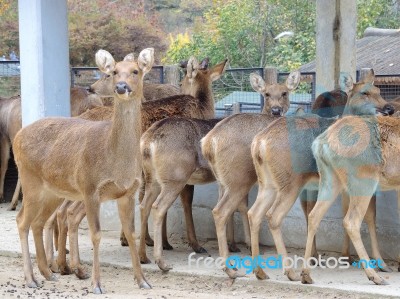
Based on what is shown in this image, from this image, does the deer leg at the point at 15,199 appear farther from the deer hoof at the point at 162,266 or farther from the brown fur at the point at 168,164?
the deer hoof at the point at 162,266

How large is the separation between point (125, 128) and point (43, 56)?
3142 mm

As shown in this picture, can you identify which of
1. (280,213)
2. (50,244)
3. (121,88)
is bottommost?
(50,244)

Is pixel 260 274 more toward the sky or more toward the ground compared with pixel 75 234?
more toward the ground

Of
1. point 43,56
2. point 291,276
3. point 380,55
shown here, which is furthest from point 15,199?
point 380,55

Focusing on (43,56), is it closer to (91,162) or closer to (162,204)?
(162,204)

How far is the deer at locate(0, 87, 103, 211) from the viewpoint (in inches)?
603

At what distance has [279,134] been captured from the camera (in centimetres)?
1003

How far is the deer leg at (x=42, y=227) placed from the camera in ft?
33.6

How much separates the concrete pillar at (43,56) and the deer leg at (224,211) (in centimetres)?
308

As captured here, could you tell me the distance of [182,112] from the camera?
1225 cm

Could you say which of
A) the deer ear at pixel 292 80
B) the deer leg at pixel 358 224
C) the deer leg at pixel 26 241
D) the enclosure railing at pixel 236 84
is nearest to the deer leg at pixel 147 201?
the deer leg at pixel 26 241

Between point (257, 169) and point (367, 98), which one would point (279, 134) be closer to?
point (257, 169)

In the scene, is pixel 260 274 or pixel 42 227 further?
pixel 42 227

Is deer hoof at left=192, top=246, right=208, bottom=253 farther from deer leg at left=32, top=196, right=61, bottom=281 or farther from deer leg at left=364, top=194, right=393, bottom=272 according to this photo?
deer leg at left=364, top=194, right=393, bottom=272
